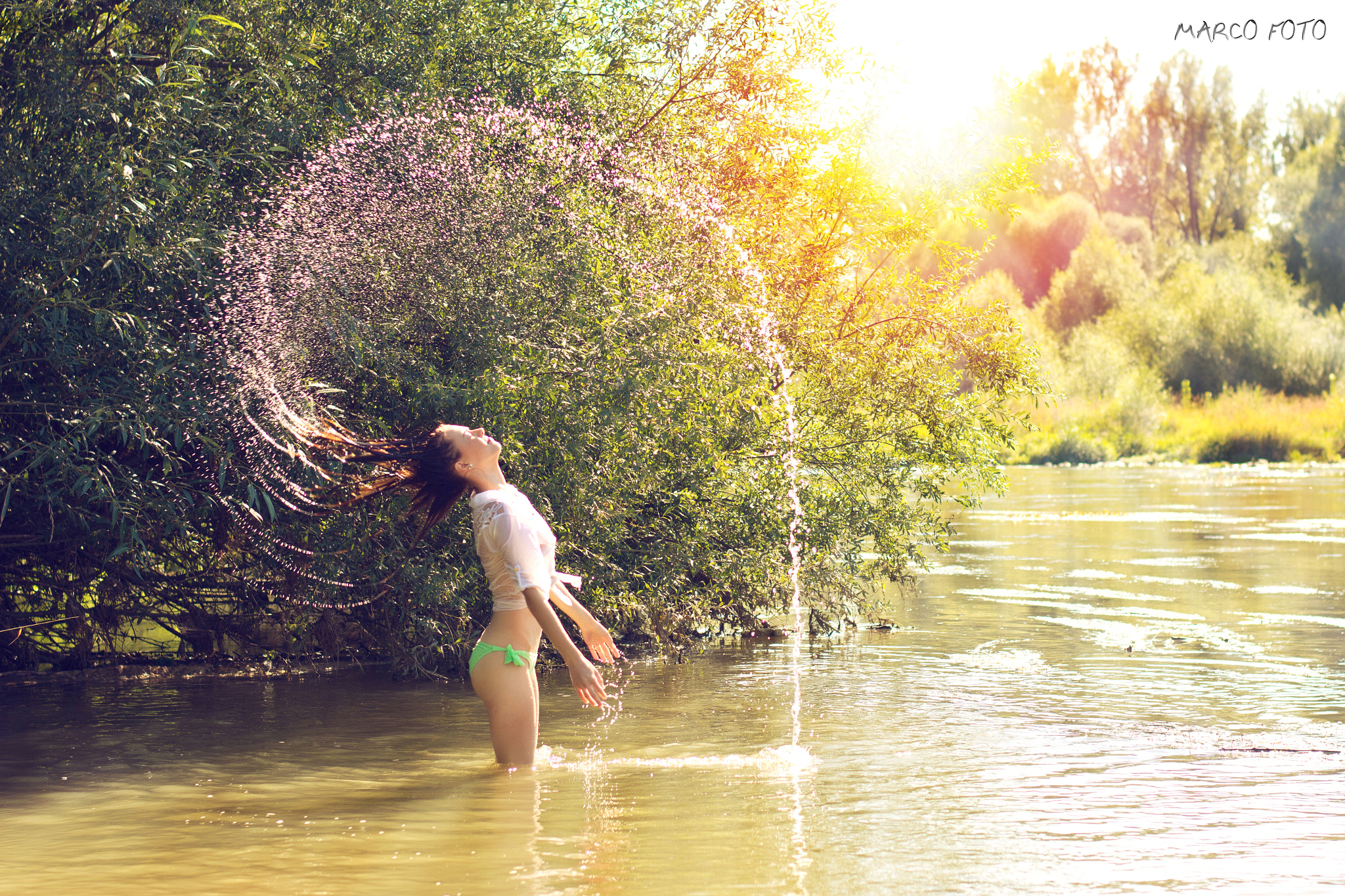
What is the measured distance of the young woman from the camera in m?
7.36

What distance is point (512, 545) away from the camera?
7355 millimetres

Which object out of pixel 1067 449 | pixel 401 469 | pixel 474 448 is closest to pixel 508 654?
pixel 474 448

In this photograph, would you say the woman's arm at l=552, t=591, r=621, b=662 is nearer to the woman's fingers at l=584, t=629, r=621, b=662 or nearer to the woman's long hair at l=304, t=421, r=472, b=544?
the woman's fingers at l=584, t=629, r=621, b=662

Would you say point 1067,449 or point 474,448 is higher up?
point 1067,449

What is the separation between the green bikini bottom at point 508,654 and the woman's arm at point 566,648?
0.34 meters

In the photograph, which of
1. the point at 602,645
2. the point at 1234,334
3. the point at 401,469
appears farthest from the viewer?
the point at 1234,334

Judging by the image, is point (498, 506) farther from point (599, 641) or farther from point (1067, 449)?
point (1067, 449)

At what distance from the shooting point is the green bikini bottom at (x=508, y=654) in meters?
7.59

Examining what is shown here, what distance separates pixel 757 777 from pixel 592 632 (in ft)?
4.22

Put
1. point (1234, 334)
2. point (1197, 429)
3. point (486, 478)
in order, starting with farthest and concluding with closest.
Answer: point (1234, 334), point (1197, 429), point (486, 478)

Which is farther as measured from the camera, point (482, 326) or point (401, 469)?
point (482, 326)

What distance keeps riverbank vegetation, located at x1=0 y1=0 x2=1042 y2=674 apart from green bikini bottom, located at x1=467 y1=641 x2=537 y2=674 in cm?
260

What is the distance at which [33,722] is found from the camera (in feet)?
32.2

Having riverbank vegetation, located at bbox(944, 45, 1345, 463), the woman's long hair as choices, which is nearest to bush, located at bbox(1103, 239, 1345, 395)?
riverbank vegetation, located at bbox(944, 45, 1345, 463)
